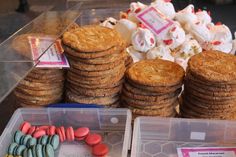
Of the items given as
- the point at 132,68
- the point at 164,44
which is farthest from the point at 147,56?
the point at 132,68

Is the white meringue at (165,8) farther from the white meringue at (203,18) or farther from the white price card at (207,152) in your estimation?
the white price card at (207,152)

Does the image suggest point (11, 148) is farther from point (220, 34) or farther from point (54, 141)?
point (220, 34)

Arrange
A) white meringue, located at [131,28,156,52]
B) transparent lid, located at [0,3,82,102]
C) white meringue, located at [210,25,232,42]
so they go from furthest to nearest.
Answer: white meringue, located at [210,25,232,42], white meringue, located at [131,28,156,52], transparent lid, located at [0,3,82,102]

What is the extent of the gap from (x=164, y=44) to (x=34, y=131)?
63 centimetres

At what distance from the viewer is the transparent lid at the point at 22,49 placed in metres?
0.74

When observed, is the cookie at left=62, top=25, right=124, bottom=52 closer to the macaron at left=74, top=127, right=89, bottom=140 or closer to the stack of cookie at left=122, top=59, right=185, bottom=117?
the stack of cookie at left=122, top=59, right=185, bottom=117

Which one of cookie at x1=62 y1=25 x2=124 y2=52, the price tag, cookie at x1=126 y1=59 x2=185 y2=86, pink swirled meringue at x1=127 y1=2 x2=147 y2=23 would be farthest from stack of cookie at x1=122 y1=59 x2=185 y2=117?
pink swirled meringue at x1=127 y1=2 x2=147 y2=23

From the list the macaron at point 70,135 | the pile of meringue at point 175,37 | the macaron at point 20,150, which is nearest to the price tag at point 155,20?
the pile of meringue at point 175,37

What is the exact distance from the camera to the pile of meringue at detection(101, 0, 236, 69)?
127 cm

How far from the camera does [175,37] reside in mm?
1288

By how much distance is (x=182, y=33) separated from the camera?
4.26 ft

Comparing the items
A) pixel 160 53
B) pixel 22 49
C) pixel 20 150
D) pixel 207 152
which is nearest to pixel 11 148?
pixel 20 150

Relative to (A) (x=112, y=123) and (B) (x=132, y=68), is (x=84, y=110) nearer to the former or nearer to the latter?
(A) (x=112, y=123)

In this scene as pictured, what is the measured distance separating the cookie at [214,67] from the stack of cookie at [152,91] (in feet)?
0.19
